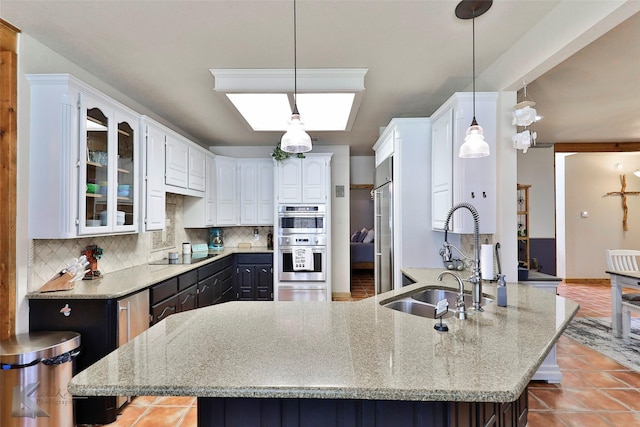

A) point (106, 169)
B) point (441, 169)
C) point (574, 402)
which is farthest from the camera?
point (441, 169)

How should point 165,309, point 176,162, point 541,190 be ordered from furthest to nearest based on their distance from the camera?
1. point 541,190
2. point 176,162
3. point 165,309

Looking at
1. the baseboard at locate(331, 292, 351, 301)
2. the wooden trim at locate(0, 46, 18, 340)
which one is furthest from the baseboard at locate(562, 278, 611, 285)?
the wooden trim at locate(0, 46, 18, 340)

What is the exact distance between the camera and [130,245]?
330 cm

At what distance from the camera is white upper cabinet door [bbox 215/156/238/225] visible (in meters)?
5.03

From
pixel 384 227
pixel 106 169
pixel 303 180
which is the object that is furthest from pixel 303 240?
pixel 106 169

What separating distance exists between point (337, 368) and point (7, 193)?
2.38 meters

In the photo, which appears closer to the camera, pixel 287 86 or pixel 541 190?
pixel 287 86

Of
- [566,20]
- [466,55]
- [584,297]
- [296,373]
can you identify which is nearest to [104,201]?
[296,373]

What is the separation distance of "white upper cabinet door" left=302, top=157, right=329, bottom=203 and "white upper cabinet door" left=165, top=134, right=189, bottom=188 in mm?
1633

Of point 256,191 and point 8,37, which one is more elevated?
point 8,37

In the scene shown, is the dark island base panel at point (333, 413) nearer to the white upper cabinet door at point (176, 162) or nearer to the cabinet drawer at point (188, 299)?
the cabinet drawer at point (188, 299)

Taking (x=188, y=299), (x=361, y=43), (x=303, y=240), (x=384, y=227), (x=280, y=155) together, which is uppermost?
(x=361, y=43)

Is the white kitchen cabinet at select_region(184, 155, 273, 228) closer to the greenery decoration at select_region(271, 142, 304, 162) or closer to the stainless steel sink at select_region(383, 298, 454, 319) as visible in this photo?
the greenery decoration at select_region(271, 142, 304, 162)

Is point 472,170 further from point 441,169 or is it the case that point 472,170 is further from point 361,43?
point 361,43
